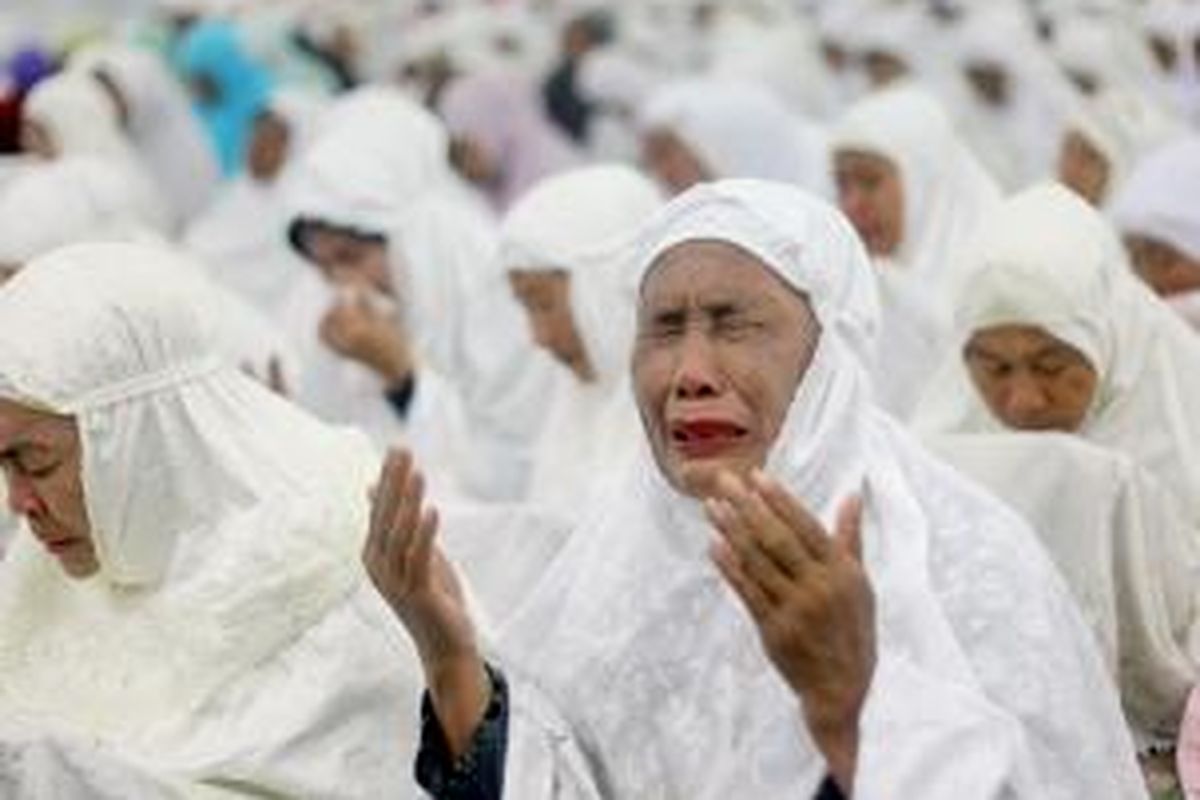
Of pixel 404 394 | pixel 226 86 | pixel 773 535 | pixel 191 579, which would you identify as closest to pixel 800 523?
pixel 773 535

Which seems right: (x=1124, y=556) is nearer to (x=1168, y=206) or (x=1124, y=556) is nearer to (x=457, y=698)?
(x=457, y=698)

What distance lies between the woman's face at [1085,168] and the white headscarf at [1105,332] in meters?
3.53

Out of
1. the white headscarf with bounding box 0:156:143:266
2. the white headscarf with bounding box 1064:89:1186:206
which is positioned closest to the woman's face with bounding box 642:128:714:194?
the white headscarf with bounding box 1064:89:1186:206

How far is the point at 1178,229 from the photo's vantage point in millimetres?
5746

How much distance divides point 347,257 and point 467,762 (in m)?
4.33

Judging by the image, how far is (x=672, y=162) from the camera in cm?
830

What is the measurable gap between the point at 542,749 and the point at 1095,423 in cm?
161

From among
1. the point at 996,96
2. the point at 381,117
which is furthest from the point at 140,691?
the point at 996,96

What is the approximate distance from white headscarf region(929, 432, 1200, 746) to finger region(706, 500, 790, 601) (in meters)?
1.32

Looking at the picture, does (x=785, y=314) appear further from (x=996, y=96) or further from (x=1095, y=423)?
(x=996, y=96)

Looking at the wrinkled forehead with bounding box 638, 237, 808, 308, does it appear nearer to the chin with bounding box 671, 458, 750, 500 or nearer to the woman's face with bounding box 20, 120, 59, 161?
the chin with bounding box 671, 458, 750, 500

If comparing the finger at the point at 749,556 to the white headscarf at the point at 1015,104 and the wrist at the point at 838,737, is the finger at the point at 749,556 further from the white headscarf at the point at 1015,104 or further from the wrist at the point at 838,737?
the white headscarf at the point at 1015,104

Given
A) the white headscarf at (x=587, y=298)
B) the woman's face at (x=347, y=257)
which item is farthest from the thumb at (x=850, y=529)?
the woman's face at (x=347, y=257)

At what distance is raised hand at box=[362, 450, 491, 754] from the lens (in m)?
2.97
